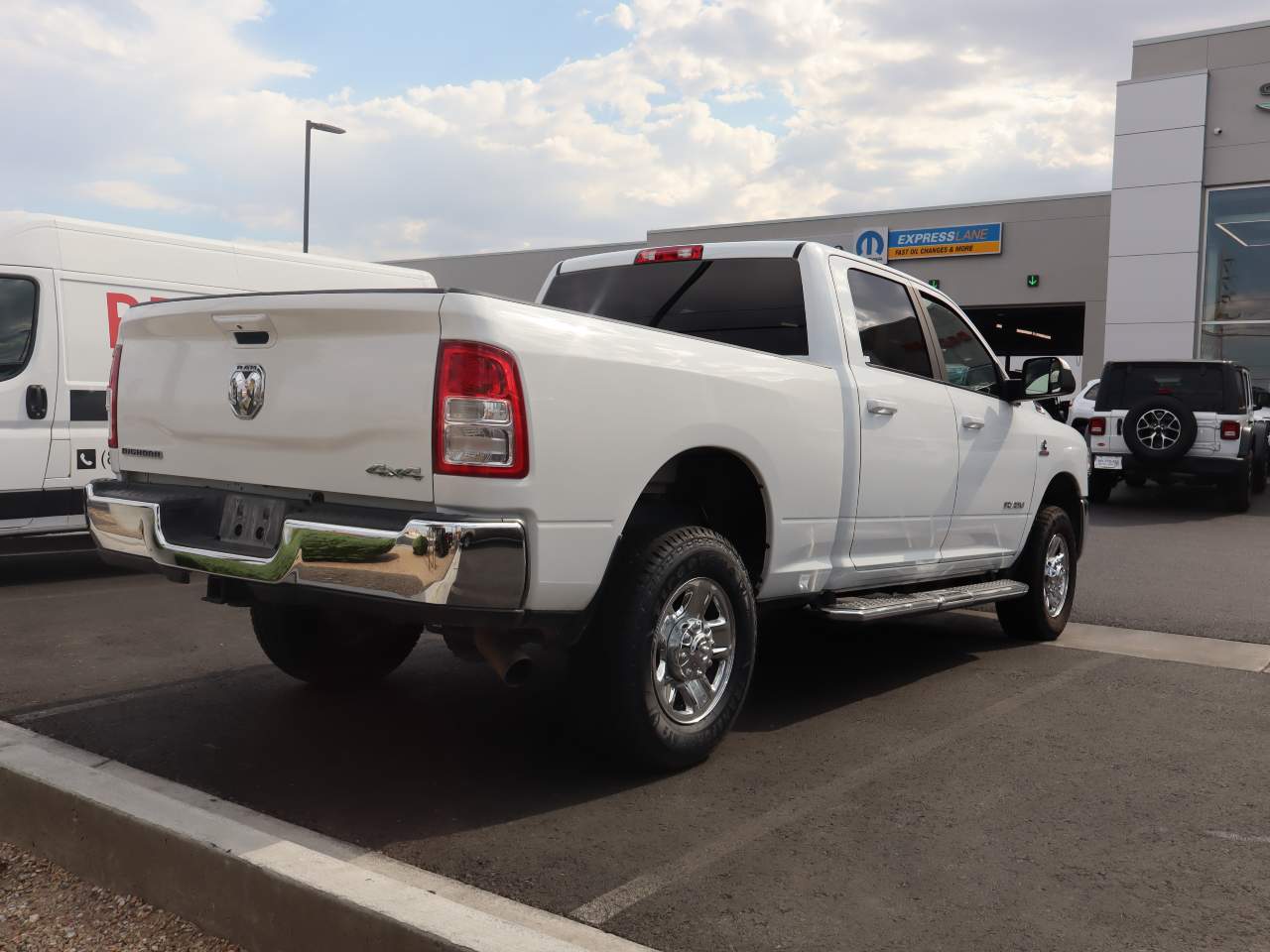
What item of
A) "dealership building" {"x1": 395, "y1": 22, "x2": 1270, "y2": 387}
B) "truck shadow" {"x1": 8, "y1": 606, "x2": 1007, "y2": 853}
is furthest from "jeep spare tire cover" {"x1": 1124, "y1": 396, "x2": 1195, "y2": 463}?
"truck shadow" {"x1": 8, "y1": 606, "x2": 1007, "y2": 853}

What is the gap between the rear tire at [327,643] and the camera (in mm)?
4957

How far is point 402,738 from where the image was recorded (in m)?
4.52

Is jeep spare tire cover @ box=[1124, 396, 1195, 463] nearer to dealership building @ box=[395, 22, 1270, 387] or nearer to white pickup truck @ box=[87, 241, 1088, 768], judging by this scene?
dealership building @ box=[395, 22, 1270, 387]

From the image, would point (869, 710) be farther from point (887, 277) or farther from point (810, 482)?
point (887, 277)

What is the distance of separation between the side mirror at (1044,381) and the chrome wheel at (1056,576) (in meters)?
0.95

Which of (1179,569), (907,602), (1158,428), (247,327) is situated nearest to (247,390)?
(247,327)

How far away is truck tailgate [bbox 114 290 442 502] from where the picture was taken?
3459 millimetres

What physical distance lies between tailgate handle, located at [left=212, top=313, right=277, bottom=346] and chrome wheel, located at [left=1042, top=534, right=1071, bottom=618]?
4540 mm

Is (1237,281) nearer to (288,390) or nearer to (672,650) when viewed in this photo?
(672,650)

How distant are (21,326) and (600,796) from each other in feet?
20.6

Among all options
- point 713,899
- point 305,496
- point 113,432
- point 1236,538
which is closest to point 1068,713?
point 713,899

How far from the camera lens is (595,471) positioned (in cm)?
364

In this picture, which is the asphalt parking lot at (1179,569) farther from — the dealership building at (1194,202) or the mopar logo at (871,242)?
the mopar logo at (871,242)

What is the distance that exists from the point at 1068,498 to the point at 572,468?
4.52 metres
